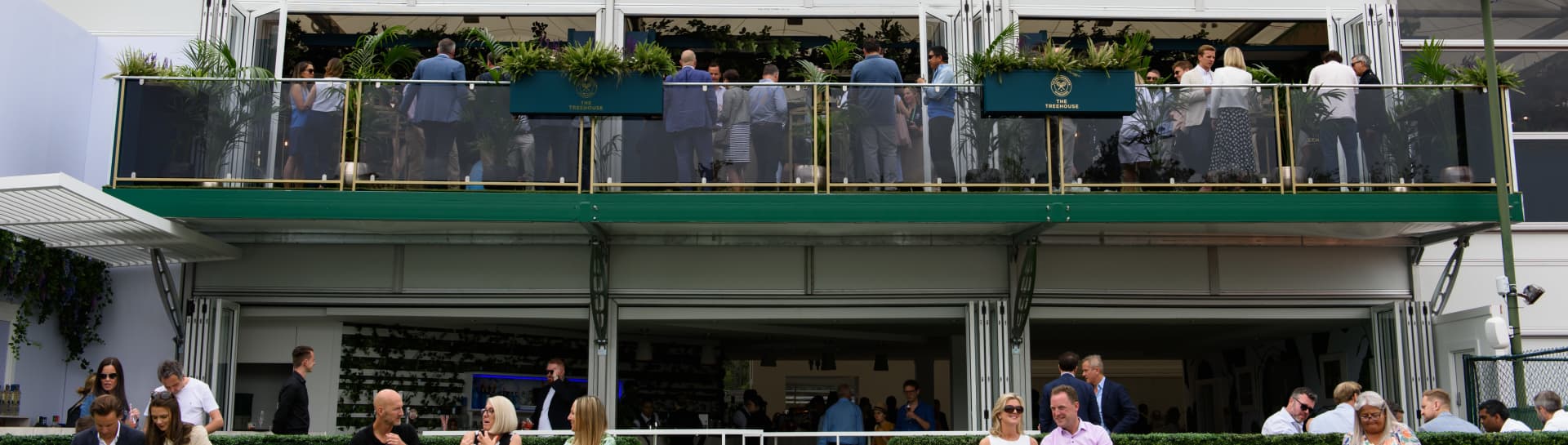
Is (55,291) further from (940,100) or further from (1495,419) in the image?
(1495,419)

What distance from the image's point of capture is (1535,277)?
1474 centimetres

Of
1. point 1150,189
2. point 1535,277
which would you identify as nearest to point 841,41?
point 1150,189

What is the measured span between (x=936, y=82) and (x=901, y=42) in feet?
10.9

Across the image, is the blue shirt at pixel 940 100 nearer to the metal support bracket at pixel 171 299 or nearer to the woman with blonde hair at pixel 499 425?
the woman with blonde hair at pixel 499 425

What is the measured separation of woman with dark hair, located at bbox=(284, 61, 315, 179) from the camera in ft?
41.7

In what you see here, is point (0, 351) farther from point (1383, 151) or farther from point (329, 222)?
point (1383, 151)

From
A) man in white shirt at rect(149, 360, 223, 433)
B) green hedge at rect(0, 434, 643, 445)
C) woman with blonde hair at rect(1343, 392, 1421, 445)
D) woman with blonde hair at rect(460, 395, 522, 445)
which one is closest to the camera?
woman with blonde hair at rect(1343, 392, 1421, 445)

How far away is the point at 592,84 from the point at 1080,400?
5152mm

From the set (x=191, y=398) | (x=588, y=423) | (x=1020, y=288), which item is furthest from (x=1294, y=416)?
(x=191, y=398)

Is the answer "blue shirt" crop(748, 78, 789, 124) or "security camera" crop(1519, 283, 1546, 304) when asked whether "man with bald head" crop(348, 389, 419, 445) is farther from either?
"security camera" crop(1519, 283, 1546, 304)

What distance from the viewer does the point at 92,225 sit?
39.8 ft

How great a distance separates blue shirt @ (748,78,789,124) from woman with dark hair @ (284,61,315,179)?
394cm

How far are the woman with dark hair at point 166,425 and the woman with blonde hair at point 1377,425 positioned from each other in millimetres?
6828

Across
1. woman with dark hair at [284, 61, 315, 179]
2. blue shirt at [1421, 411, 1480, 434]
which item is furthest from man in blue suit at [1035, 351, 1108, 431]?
woman with dark hair at [284, 61, 315, 179]
